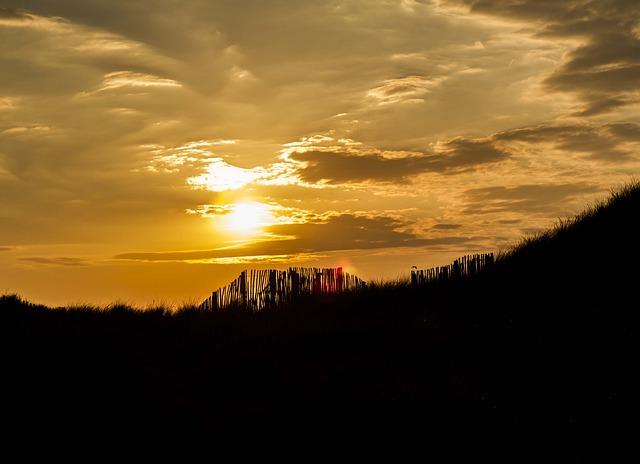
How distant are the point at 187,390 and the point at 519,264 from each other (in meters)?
11.5

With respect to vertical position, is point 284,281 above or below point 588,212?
below

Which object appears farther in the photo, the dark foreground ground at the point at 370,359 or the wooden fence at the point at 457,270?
the wooden fence at the point at 457,270

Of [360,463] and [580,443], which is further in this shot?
[580,443]

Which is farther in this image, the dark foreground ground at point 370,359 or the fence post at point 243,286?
the fence post at point 243,286

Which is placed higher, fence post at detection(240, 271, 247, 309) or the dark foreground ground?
fence post at detection(240, 271, 247, 309)

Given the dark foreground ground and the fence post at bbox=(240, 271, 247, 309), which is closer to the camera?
the dark foreground ground

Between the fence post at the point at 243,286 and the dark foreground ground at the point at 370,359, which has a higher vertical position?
the fence post at the point at 243,286

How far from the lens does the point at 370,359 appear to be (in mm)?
13570

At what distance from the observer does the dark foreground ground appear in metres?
10.3

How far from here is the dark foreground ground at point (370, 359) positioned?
1033 centimetres

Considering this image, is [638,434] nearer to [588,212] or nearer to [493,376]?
[493,376]

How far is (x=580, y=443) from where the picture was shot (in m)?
9.48

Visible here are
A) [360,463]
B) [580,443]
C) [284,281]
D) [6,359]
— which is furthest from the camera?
[284,281]

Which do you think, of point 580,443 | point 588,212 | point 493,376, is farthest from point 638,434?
point 588,212
